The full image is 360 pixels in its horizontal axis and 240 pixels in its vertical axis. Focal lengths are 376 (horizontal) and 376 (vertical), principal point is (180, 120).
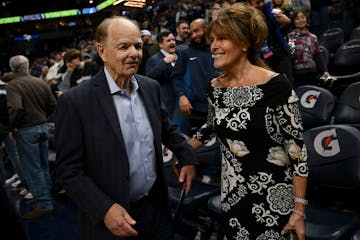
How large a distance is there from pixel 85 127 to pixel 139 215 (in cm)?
A: 44

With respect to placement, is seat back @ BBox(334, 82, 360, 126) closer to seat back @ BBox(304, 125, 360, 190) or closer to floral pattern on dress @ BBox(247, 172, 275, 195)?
seat back @ BBox(304, 125, 360, 190)

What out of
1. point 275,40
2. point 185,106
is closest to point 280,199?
point 275,40

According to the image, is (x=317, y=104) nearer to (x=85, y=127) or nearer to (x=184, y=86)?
(x=184, y=86)

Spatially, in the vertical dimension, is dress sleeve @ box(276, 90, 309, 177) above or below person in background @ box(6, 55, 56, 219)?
above

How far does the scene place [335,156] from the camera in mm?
2104

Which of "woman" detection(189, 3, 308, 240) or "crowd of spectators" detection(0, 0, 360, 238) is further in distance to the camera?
"crowd of spectators" detection(0, 0, 360, 238)

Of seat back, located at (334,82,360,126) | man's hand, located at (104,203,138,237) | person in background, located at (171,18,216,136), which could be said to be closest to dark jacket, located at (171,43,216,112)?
person in background, located at (171,18,216,136)

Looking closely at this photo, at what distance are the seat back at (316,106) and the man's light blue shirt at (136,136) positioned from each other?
1733 mm

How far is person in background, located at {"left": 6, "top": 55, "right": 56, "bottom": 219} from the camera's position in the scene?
3641mm

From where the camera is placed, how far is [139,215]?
151cm

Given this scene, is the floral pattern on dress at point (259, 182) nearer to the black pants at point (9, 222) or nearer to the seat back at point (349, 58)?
the black pants at point (9, 222)

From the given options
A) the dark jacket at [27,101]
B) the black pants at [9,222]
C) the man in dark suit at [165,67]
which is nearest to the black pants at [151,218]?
the black pants at [9,222]

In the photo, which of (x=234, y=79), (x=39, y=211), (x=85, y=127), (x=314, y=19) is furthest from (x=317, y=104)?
(x=314, y=19)

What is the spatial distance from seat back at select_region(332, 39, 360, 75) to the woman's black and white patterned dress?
378cm
